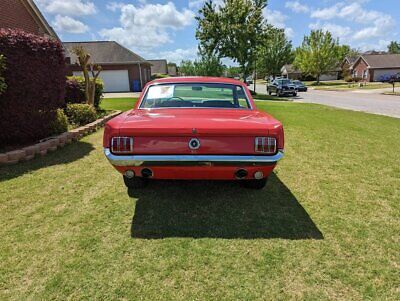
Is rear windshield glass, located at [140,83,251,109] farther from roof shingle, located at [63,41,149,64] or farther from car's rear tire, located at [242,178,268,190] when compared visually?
roof shingle, located at [63,41,149,64]

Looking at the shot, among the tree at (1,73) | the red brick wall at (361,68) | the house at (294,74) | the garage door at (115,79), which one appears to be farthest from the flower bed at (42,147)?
the house at (294,74)

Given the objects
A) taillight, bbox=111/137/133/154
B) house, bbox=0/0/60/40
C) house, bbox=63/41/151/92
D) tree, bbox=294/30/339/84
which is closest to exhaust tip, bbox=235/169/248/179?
taillight, bbox=111/137/133/154

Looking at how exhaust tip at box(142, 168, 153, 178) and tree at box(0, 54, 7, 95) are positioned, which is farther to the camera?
tree at box(0, 54, 7, 95)

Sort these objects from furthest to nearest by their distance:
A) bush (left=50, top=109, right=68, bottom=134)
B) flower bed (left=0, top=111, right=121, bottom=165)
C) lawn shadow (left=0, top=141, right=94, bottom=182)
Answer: bush (left=50, top=109, right=68, bottom=134)
flower bed (left=0, top=111, right=121, bottom=165)
lawn shadow (left=0, top=141, right=94, bottom=182)

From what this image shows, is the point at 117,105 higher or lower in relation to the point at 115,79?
lower

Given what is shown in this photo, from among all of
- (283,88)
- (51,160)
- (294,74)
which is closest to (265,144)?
(51,160)

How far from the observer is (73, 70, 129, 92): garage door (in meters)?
32.9

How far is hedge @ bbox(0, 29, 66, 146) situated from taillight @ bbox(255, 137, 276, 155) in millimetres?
5028

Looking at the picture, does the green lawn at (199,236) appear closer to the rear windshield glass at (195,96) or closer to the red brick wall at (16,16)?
the rear windshield glass at (195,96)

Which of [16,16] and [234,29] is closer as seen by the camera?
[16,16]

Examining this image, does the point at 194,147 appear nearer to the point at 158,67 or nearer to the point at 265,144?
the point at 265,144

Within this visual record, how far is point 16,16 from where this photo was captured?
11688mm

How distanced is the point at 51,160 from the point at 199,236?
3829 millimetres

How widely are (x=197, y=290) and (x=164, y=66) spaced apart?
2655 inches
